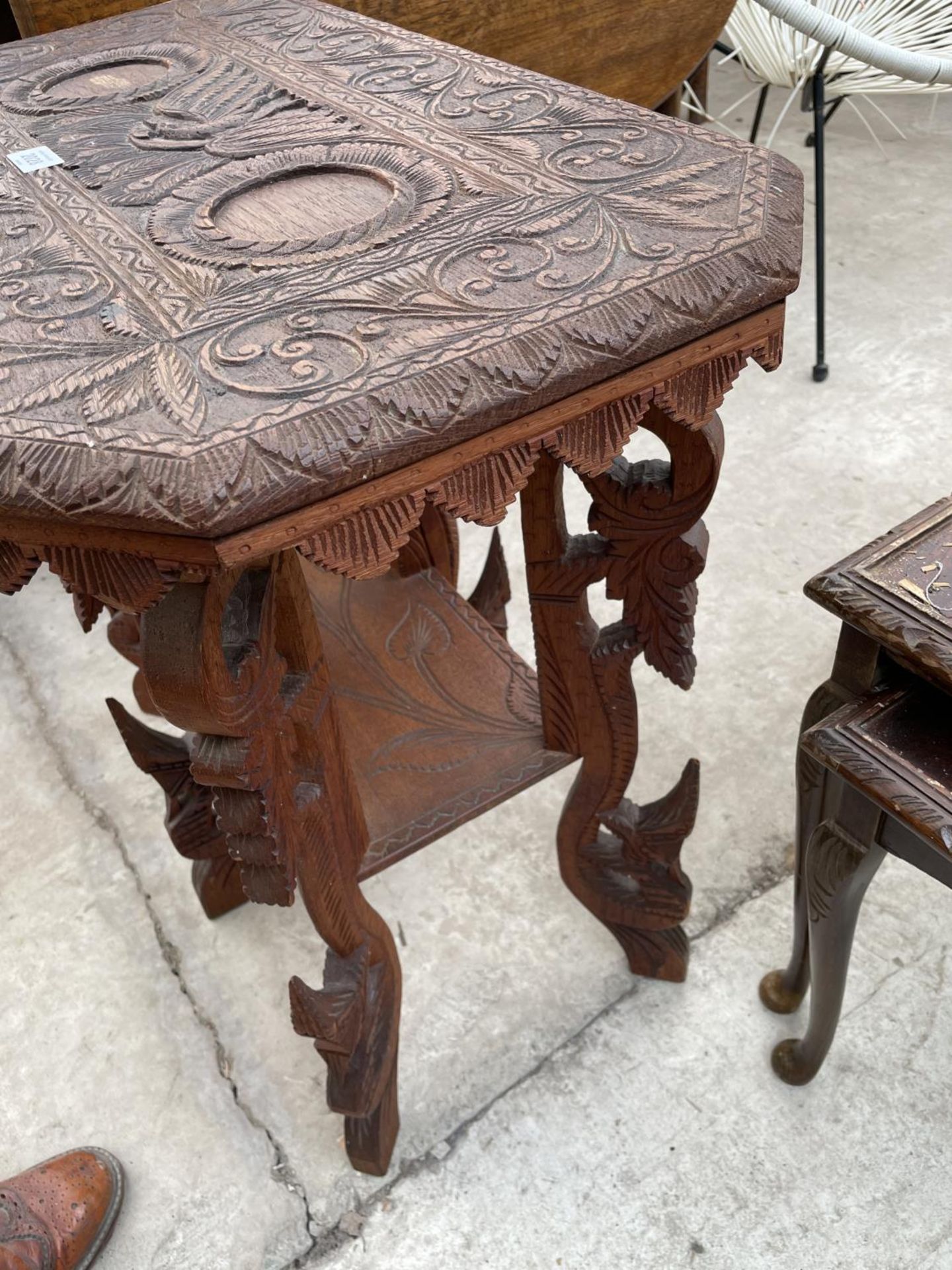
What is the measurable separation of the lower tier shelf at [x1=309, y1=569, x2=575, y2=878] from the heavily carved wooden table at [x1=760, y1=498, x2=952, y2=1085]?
34 cm

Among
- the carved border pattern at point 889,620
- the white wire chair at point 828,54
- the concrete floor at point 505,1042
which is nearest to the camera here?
the carved border pattern at point 889,620

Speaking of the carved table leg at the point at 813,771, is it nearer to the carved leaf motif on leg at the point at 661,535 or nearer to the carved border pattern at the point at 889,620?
the carved border pattern at the point at 889,620

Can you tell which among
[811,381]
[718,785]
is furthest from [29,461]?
[811,381]

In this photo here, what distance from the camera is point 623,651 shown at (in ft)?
3.49

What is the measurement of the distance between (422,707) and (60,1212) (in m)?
0.63

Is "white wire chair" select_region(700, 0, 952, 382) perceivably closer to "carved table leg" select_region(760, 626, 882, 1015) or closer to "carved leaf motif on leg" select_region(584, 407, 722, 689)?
"carved leaf motif on leg" select_region(584, 407, 722, 689)

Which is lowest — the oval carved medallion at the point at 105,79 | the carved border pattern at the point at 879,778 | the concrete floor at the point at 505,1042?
the concrete floor at the point at 505,1042

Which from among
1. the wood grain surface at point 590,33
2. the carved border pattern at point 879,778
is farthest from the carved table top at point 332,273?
the wood grain surface at point 590,33

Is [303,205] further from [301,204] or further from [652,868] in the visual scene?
[652,868]

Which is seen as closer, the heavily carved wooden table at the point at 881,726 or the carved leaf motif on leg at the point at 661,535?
the heavily carved wooden table at the point at 881,726

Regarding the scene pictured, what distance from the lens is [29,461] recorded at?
64 centimetres

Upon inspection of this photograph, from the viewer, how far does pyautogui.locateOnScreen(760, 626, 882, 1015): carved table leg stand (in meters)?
0.83

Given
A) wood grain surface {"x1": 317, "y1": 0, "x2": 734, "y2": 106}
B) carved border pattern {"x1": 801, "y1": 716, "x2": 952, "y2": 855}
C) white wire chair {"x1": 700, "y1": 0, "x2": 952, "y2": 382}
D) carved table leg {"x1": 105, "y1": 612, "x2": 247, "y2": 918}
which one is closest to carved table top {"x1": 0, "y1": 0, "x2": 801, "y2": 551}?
carved border pattern {"x1": 801, "y1": 716, "x2": 952, "y2": 855}

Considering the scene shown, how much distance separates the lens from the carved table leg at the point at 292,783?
0.75 meters
